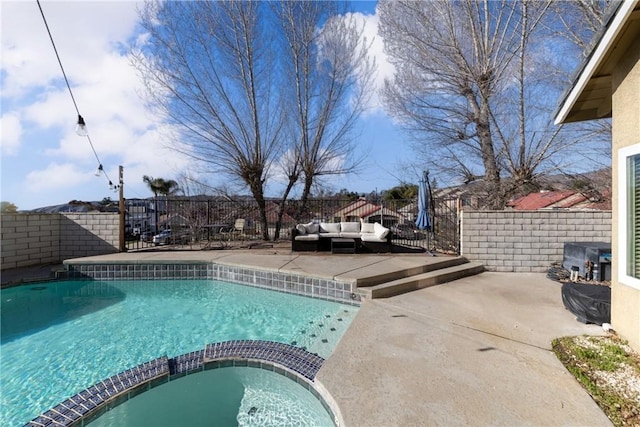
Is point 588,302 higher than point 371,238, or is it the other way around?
point 371,238

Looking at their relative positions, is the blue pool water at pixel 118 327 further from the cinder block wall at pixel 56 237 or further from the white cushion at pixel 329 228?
the white cushion at pixel 329 228

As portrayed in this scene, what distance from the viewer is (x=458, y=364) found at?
264 centimetres

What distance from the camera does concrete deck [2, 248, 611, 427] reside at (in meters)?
2.00

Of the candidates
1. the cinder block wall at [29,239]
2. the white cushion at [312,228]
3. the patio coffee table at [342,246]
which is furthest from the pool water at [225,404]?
the cinder block wall at [29,239]

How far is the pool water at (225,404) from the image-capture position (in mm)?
2386

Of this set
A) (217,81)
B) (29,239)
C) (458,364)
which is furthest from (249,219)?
(458,364)

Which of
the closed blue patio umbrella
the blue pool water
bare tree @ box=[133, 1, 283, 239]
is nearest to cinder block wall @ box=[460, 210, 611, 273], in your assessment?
the closed blue patio umbrella

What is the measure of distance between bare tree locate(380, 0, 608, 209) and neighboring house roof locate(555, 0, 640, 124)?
4217 mm

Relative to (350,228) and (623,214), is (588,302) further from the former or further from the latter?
(350,228)

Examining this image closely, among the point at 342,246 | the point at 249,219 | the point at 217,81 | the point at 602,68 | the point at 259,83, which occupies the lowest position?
the point at 342,246

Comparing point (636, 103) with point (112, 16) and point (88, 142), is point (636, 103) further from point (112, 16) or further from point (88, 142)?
point (88, 142)

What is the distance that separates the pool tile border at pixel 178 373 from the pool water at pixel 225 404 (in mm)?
55

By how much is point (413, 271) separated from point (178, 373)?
4.40 m

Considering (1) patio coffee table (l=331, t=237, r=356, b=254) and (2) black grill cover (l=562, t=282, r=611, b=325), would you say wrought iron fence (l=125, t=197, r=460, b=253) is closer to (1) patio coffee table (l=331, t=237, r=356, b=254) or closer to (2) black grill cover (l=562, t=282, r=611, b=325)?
(1) patio coffee table (l=331, t=237, r=356, b=254)
